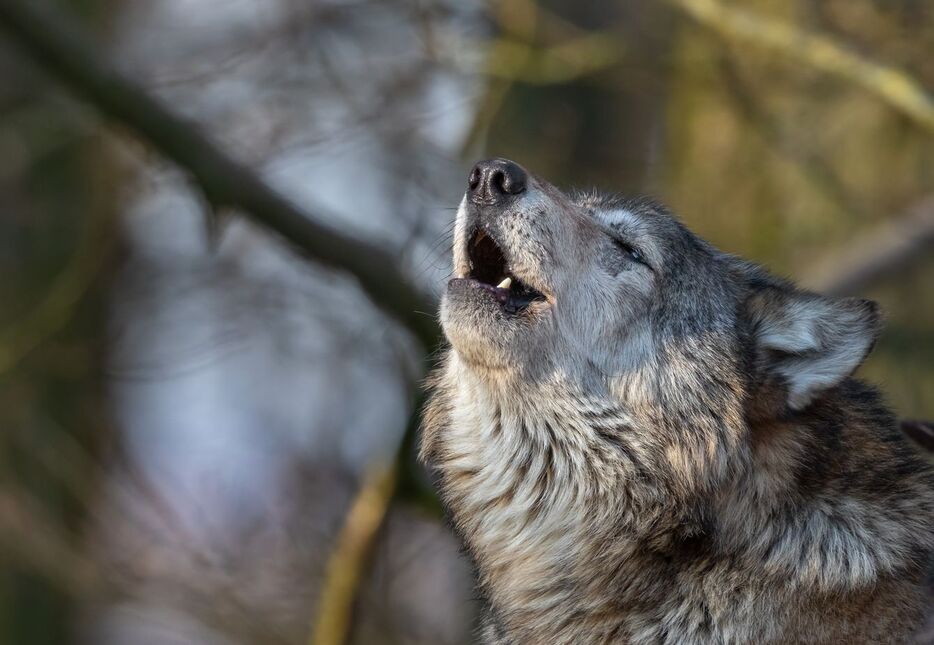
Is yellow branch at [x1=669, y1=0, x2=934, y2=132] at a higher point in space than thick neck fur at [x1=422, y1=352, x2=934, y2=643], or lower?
higher

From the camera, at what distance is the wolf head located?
4.00m

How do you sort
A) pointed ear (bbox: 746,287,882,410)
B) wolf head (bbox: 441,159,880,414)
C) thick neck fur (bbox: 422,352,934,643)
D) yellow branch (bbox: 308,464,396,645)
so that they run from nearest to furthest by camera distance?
thick neck fur (bbox: 422,352,934,643), pointed ear (bbox: 746,287,882,410), wolf head (bbox: 441,159,880,414), yellow branch (bbox: 308,464,396,645)

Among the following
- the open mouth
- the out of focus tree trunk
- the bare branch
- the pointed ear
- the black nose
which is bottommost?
the pointed ear

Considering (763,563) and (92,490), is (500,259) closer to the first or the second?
(763,563)

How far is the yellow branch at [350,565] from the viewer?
6207 millimetres

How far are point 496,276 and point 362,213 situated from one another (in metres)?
4.54

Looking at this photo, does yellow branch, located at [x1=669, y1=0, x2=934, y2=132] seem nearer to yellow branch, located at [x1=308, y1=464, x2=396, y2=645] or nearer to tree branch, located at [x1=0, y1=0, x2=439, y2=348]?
tree branch, located at [x1=0, y1=0, x2=439, y2=348]

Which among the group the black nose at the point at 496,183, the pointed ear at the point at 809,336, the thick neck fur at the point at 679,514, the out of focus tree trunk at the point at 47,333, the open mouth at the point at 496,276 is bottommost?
the thick neck fur at the point at 679,514

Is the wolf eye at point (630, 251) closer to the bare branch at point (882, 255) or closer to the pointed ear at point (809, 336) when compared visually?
the pointed ear at point (809, 336)

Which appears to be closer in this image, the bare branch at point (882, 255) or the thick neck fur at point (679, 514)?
the thick neck fur at point (679, 514)

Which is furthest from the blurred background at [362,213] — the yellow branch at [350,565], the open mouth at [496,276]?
the open mouth at [496,276]

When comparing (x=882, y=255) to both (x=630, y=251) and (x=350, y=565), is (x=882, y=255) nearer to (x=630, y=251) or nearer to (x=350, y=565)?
(x=630, y=251)

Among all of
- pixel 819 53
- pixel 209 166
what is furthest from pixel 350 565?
pixel 819 53

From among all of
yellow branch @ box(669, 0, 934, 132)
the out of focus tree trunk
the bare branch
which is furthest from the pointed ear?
the out of focus tree trunk
